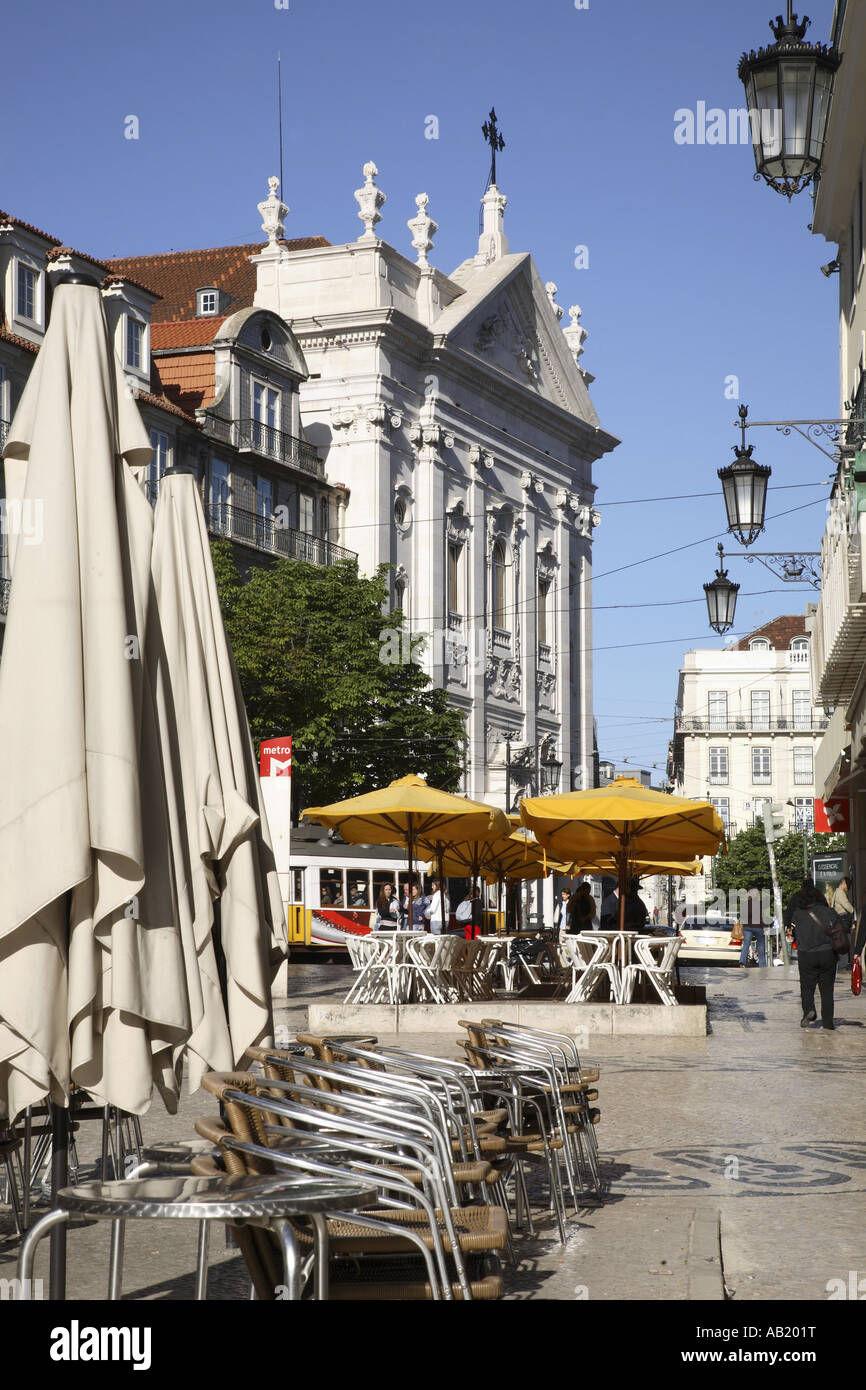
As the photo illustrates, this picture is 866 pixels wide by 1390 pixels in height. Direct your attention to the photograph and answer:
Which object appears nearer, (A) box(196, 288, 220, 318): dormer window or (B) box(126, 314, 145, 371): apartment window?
(B) box(126, 314, 145, 371): apartment window

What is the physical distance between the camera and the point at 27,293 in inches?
1587

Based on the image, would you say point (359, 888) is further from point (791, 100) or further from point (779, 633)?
point (779, 633)

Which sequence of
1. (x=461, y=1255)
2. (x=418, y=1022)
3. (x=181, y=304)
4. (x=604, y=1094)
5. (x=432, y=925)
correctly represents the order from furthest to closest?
(x=181, y=304) → (x=432, y=925) → (x=418, y=1022) → (x=604, y=1094) → (x=461, y=1255)

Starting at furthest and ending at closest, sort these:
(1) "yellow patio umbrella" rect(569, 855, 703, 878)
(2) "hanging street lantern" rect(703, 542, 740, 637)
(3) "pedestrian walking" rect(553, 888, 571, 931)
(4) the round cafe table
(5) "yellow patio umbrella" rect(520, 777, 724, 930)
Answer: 1. (3) "pedestrian walking" rect(553, 888, 571, 931)
2. (1) "yellow patio umbrella" rect(569, 855, 703, 878)
3. (2) "hanging street lantern" rect(703, 542, 740, 637)
4. (5) "yellow patio umbrella" rect(520, 777, 724, 930)
5. (4) the round cafe table

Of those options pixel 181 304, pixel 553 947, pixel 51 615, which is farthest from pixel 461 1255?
pixel 181 304

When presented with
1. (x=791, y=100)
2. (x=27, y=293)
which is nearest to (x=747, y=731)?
(x=27, y=293)

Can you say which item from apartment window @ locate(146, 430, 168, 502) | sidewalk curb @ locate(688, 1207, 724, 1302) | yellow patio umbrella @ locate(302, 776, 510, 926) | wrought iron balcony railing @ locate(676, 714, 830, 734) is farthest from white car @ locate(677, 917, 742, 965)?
wrought iron balcony railing @ locate(676, 714, 830, 734)

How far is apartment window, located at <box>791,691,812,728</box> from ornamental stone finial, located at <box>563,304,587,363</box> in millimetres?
45298

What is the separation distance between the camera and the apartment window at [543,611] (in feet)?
222

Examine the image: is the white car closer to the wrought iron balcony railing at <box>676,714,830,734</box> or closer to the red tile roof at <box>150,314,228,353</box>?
the red tile roof at <box>150,314,228,353</box>

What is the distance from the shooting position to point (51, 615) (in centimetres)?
530

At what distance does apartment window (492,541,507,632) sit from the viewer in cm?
6388

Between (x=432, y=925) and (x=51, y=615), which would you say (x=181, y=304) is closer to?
(x=432, y=925)

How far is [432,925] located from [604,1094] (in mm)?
20023
